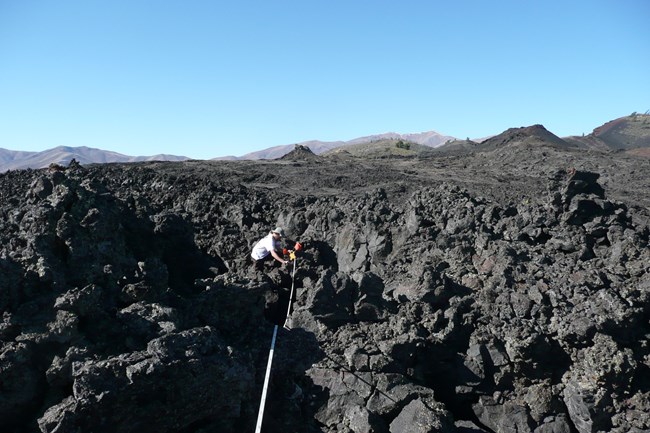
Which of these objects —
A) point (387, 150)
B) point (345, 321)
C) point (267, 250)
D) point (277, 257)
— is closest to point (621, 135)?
point (387, 150)

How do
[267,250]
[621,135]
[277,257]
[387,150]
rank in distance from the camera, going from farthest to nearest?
[387,150], [621,135], [267,250], [277,257]

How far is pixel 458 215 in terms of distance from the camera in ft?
31.2

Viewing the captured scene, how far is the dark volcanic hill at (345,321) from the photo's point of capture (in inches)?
183

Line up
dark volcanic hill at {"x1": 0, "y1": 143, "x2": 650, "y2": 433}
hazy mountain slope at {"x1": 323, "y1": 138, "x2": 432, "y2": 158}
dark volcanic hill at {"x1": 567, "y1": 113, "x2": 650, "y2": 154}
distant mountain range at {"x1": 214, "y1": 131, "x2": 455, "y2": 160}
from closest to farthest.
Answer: dark volcanic hill at {"x1": 0, "y1": 143, "x2": 650, "y2": 433}, hazy mountain slope at {"x1": 323, "y1": 138, "x2": 432, "y2": 158}, dark volcanic hill at {"x1": 567, "y1": 113, "x2": 650, "y2": 154}, distant mountain range at {"x1": 214, "y1": 131, "x2": 455, "y2": 160}

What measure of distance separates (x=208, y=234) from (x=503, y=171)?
15488 mm

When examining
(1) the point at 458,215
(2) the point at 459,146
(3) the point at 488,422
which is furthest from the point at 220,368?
(2) the point at 459,146

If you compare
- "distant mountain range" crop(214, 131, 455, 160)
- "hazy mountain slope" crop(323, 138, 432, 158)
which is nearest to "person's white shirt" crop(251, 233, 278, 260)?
"hazy mountain slope" crop(323, 138, 432, 158)

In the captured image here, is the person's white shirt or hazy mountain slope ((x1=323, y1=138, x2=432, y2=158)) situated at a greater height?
hazy mountain slope ((x1=323, y1=138, x2=432, y2=158))

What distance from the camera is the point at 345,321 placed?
7375 mm

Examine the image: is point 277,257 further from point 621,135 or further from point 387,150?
point 621,135

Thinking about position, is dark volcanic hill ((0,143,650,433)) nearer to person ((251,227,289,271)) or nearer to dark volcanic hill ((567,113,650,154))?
person ((251,227,289,271))

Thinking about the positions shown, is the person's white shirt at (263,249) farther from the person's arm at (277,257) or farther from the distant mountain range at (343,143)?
the distant mountain range at (343,143)

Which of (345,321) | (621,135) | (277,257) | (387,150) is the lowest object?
(345,321)

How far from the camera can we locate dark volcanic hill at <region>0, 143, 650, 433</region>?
466cm
